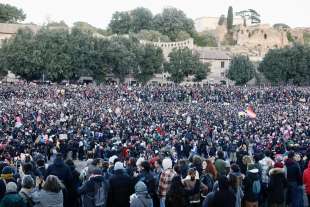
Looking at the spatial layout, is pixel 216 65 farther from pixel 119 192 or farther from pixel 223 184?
pixel 223 184

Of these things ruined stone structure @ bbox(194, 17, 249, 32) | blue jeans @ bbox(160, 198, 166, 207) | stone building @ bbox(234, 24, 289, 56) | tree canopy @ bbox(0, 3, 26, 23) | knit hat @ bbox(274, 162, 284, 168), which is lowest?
blue jeans @ bbox(160, 198, 166, 207)

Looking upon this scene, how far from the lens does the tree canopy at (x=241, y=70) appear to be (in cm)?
7669

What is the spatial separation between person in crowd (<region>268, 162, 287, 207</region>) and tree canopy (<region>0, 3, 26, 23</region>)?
298 feet

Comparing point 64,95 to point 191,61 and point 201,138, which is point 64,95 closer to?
point 201,138

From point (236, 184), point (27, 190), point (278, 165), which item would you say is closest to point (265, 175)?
point (278, 165)

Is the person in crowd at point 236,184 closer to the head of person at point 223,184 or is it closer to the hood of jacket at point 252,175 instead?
the head of person at point 223,184

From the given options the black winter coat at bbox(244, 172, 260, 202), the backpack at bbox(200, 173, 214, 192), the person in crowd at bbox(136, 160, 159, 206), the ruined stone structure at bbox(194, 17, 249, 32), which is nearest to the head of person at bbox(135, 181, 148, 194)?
the person in crowd at bbox(136, 160, 159, 206)

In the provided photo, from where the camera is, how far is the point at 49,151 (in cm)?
2258

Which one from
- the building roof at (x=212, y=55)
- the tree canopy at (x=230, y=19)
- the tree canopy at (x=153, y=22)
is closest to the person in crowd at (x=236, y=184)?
the building roof at (x=212, y=55)

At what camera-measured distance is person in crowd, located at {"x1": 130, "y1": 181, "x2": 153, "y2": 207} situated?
9445mm

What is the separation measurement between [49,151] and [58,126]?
16.3 ft

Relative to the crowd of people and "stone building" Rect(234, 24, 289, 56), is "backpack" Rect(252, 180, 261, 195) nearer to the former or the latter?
the crowd of people

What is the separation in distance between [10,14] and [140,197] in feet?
309

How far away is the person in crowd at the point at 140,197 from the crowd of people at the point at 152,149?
17 millimetres
